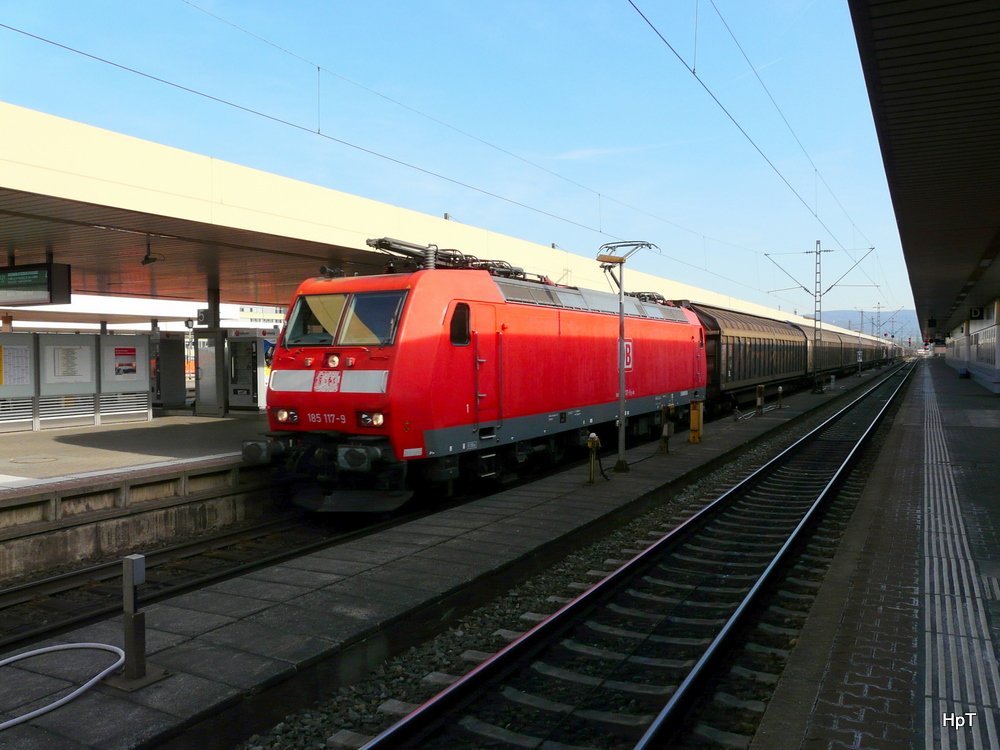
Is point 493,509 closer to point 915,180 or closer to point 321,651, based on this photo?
point 321,651

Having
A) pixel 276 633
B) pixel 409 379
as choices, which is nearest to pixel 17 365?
pixel 409 379

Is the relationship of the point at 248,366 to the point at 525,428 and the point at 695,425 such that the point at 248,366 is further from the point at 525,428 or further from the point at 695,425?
the point at 695,425

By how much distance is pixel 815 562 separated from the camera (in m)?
8.06

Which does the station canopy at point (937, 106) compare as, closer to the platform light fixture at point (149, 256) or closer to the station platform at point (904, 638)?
the station platform at point (904, 638)

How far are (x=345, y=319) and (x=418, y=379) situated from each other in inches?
57.8

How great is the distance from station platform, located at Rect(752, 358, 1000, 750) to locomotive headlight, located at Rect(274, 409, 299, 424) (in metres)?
6.63

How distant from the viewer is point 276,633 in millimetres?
5441

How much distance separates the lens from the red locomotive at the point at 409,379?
9023 mm

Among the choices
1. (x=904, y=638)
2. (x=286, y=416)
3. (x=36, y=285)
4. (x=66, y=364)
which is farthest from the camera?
(x=66, y=364)

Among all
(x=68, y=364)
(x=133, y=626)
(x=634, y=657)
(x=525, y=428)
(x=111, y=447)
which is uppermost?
(x=68, y=364)

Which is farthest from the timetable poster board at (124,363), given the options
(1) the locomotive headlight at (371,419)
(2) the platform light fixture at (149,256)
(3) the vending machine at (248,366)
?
(1) the locomotive headlight at (371,419)

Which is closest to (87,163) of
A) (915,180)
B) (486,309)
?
(486,309)

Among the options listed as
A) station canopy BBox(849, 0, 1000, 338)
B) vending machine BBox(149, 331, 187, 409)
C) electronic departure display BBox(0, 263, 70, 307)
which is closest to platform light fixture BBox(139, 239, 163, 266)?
electronic departure display BBox(0, 263, 70, 307)

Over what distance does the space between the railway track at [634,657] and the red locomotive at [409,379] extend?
3.09 meters
